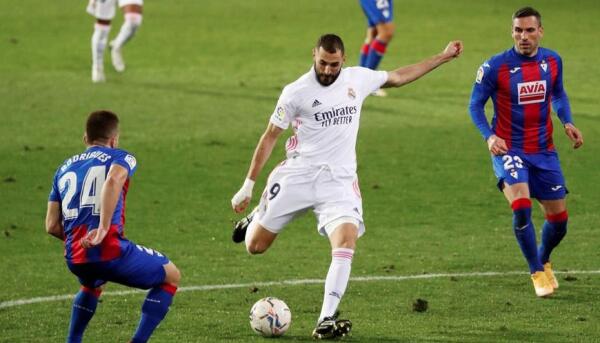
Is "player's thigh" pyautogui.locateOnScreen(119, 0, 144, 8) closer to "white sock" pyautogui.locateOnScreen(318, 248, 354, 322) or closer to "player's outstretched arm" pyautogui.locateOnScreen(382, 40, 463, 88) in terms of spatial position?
"player's outstretched arm" pyautogui.locateOnScreen(382, 40, 463, 88)

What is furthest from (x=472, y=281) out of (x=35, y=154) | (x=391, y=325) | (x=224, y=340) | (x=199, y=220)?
(x=35, y=154)

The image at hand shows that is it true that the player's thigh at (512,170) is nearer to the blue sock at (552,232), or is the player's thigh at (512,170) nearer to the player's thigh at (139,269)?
the blue sock at (552,232)

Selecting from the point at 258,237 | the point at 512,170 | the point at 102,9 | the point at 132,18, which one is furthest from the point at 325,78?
the point at 132,18

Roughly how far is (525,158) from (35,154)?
8977 millimetres

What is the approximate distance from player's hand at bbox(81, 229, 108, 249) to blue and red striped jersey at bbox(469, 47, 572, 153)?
3.99m

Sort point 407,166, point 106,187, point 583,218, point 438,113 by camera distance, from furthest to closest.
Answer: point 438,113 → point 407,166 → point 583,218 → point 106,187

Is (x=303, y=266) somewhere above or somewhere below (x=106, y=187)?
below

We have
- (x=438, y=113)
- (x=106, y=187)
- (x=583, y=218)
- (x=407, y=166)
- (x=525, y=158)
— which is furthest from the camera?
(x=438, y=113)

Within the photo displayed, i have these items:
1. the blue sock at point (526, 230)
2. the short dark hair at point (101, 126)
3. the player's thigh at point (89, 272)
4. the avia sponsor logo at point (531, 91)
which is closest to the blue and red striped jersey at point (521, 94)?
the avia sponsor logo at point (531, 91)

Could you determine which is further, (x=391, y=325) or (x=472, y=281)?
(x=472, y=281)

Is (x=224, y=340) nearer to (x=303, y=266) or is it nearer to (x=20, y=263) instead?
(x=303, y=266)

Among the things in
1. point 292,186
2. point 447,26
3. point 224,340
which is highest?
point 447,26

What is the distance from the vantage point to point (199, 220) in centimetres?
1553

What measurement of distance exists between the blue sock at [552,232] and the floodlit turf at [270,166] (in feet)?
1.03
